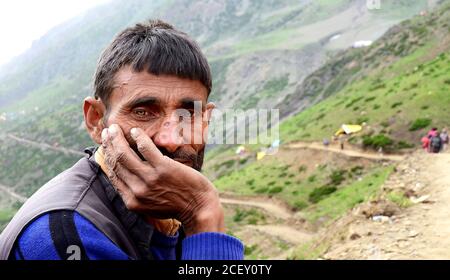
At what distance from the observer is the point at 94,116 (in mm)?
2973

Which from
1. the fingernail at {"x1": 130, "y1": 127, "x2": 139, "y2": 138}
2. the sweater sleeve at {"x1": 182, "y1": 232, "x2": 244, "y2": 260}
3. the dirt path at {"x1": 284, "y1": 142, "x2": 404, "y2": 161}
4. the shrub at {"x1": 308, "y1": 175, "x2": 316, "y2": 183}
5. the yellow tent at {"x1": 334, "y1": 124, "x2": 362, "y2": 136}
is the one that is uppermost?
the fingernail at {"x1": 130, "y1": 127, "x2": 139, "y2": 138}

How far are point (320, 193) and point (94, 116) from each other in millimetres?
34268

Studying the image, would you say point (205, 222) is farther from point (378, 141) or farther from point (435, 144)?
point (378, 141)

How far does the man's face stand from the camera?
8.63ft

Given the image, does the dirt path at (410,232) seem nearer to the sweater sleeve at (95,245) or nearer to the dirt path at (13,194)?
the sweater sleeve at (95,245)

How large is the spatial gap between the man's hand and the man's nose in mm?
168

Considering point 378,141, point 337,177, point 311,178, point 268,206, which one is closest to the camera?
point 337,177

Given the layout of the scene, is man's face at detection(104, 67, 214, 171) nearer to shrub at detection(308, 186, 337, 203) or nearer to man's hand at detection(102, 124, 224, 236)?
man's hand at detection(102, 124, 224, 236)

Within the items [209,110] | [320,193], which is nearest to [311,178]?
[320,193]

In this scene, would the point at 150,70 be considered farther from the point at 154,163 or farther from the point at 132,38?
the point at 154,163

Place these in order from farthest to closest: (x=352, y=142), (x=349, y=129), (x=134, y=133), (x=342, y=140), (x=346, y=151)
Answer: (x=349, y=129)
(x=342, y=140)
(x=352, y=142)
(x=346, y=151)
(x=134, y=133)

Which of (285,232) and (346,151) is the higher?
(346,151)

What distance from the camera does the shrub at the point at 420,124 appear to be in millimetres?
37938

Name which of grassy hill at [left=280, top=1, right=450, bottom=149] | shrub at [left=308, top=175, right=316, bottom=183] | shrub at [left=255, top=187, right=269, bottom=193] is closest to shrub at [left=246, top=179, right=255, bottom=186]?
shrub at [left=255, top=187, right=269, bottom=193]
